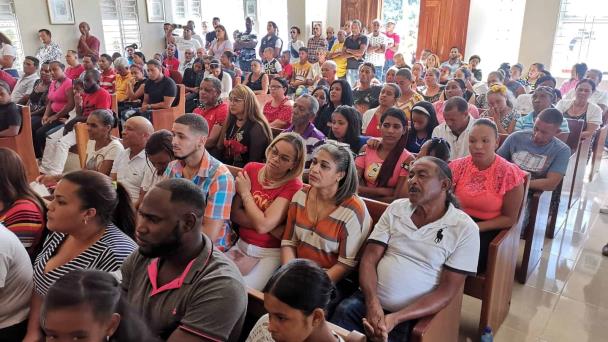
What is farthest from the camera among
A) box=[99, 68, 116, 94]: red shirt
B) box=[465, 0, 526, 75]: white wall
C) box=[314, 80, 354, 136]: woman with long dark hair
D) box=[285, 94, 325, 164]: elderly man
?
box=[465, 0, 526, 75]: white wall

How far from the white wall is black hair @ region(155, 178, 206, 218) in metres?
8.47

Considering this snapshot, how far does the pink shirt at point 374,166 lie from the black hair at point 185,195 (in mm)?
1622

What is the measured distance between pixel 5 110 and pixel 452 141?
4.00 meters

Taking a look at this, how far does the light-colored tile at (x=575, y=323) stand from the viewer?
2.39m

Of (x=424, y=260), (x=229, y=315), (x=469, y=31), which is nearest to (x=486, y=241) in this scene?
(x=424, y=260)

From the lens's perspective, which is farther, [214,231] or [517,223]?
[517,223]

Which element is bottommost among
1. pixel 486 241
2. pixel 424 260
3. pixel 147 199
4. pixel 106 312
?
pixel 486 241

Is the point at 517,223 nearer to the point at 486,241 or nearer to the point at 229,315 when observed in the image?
the point at 486,241

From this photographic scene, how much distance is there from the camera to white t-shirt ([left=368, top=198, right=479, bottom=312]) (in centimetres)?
186

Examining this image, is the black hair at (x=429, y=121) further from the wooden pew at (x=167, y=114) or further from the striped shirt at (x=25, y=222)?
the wooden pew at (x=167, y=114)

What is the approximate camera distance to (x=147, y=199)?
1376 millimetres

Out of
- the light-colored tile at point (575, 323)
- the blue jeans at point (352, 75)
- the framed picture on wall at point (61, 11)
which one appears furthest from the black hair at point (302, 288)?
the framed picture on wall at point (61, 11)

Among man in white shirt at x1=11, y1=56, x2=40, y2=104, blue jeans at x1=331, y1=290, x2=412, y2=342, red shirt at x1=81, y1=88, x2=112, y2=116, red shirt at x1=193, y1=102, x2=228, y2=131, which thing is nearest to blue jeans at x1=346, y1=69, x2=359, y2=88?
red shirt at x1=193, y1=102, x2=228, y2=131

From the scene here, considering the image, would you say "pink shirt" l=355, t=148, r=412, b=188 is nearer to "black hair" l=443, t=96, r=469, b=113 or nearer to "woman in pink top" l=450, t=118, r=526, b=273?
"woman in pink top" l=450, t=118, r=526, b=273
